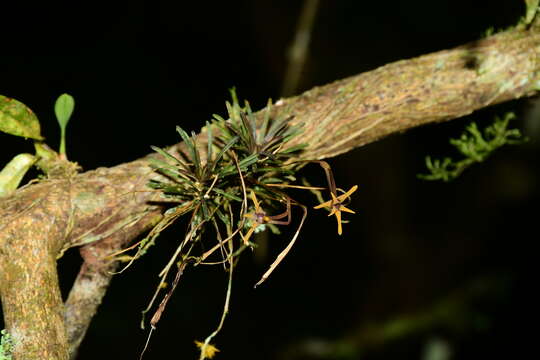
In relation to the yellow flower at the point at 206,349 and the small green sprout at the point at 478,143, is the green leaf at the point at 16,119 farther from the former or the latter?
the small green sprout at the point at 478,143

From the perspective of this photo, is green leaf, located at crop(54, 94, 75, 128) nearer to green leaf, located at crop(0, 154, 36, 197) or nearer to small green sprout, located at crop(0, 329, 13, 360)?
green leaf, located at crop(0, 154, 36, 197)

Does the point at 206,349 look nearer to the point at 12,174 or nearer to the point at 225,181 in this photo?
the point at 225,181

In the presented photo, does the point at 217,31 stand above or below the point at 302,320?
above

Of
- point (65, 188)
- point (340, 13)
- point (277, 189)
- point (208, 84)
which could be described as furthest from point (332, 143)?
point (208, 84)

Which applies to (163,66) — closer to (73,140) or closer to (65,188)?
(73,140)

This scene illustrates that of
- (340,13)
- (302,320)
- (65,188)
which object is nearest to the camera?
(65,188)

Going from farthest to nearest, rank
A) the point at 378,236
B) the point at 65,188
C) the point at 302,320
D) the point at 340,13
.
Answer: the point at 302,320 → the point at 340,13 → the point at 378,236 → the point at 65,188

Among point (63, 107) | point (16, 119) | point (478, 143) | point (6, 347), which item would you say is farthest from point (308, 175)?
point (6, 347)
